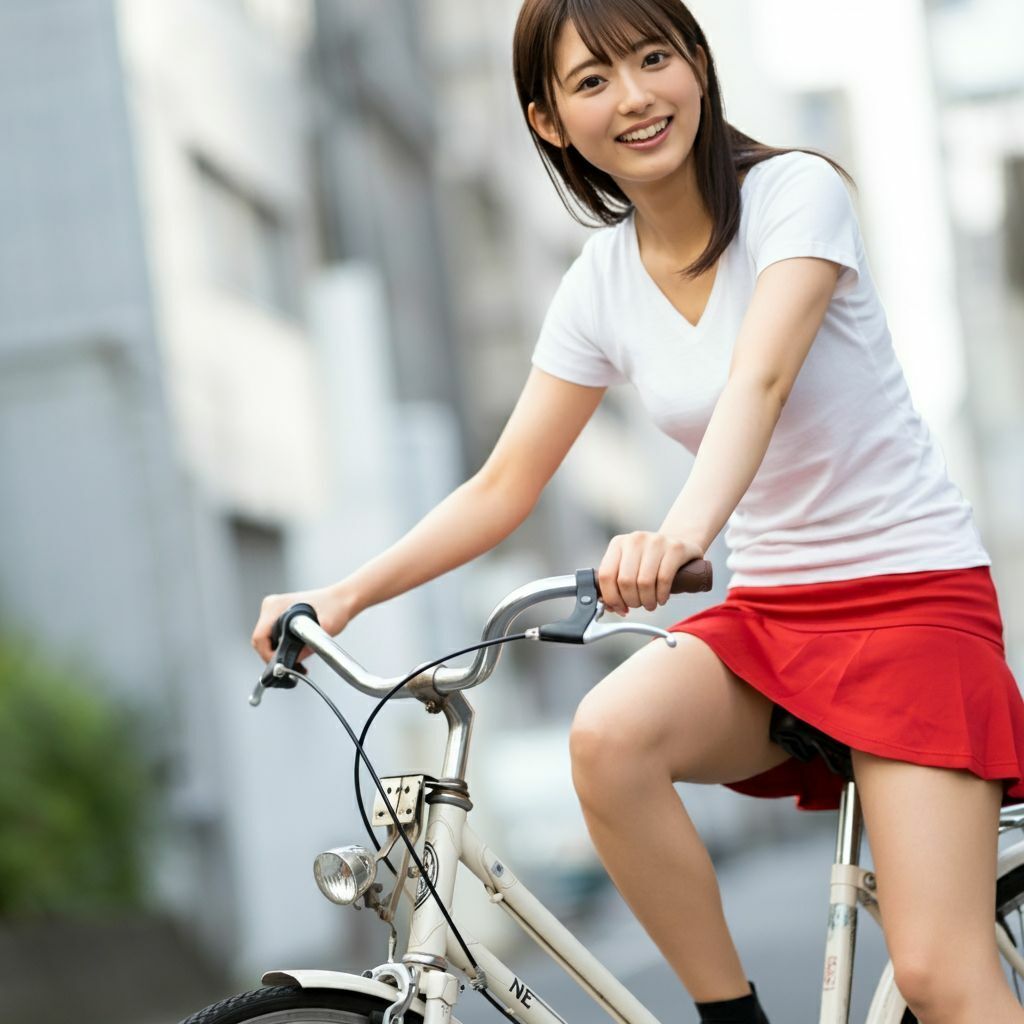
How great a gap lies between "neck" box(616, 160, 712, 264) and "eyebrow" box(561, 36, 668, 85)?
177 mm

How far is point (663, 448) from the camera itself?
51.7m

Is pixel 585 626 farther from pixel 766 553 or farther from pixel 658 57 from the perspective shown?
pixel 658 57

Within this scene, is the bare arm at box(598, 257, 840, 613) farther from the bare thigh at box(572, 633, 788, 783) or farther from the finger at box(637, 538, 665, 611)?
the bare thigh at box(572, 633, 788, 783)

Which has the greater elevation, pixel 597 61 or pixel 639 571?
pixel 597 61

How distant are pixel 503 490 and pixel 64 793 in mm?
7947

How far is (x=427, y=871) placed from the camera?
199 cm

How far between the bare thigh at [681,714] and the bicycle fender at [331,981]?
1.33ft

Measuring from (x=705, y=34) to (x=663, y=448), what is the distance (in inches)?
1952

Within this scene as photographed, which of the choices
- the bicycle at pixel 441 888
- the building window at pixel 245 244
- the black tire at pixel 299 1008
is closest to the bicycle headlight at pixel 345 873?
the bicycle at pixel 441 888

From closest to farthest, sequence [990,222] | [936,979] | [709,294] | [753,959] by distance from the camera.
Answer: [936,979]
[709,294]
[753,959]
[990,222]

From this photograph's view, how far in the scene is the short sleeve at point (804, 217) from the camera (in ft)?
7.08

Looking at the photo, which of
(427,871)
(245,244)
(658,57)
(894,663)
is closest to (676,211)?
(658,57)

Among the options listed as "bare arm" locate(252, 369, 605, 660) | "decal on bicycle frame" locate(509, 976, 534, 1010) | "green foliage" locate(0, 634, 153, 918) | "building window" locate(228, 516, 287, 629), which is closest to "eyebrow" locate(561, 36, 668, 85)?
"bare arm" locate(252, 369, 605, 660)

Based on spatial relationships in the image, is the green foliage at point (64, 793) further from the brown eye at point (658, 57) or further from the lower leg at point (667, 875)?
the brown eye at point (658, 57)
